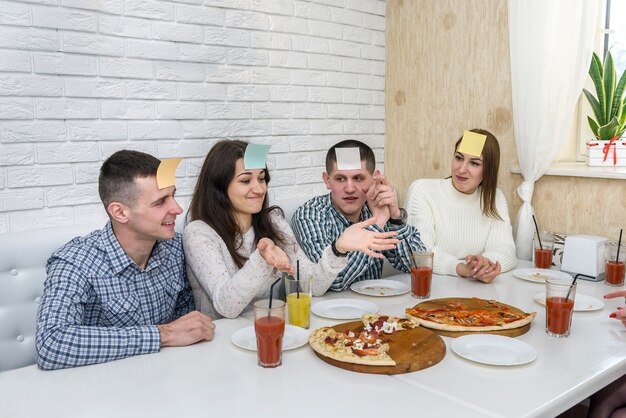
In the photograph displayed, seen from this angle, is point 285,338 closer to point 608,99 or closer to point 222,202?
point 222,202

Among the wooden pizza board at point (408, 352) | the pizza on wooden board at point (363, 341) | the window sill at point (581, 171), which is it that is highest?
the window sill at point (581, 171)

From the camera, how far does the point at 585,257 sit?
228 cm

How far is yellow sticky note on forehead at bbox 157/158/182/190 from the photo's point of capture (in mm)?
1641

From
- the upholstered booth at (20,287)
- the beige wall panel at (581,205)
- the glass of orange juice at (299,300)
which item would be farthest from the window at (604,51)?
the upholstered booth at (20,287)

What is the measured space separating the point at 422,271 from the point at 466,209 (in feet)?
3.03

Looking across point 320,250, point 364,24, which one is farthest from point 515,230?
point 364,24

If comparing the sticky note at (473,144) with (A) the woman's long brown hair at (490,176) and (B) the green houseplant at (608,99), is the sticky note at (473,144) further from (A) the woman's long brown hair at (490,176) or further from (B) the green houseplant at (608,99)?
(B) the green houseplant at (608,99)

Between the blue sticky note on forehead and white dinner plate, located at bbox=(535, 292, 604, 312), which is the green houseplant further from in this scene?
the blue sticky note on forehead

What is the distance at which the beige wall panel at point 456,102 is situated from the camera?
2797mm

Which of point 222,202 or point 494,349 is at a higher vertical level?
point 222,202

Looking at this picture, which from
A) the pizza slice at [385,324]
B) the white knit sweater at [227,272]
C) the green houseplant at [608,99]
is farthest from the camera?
the green houseplant at [608,99]

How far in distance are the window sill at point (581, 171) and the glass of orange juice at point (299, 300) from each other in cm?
167

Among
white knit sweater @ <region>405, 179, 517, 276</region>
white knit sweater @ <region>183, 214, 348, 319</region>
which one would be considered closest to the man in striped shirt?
white knit sweater @ <region>183, 214, 348, 319</region>

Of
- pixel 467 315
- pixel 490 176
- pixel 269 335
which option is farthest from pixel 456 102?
pixel 269 335
